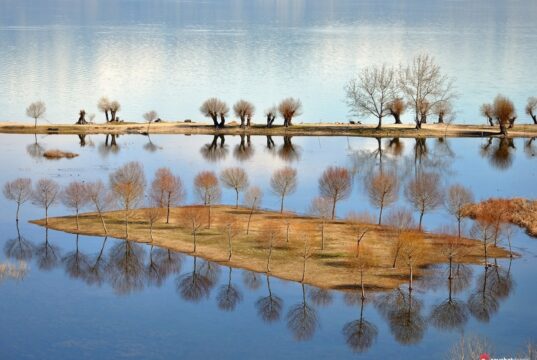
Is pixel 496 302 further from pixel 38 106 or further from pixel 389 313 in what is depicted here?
pixel 38 106

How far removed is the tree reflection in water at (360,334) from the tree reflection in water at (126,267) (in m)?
14.5

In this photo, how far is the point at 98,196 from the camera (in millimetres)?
74188

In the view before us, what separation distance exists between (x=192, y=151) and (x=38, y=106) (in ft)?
80.7

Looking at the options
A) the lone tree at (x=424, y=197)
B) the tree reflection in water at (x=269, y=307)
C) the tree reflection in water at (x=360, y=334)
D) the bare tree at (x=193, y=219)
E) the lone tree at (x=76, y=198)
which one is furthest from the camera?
the lone tree at (x=76, y=198)

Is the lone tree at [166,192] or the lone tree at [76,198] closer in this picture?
the lone tree at [76,198]

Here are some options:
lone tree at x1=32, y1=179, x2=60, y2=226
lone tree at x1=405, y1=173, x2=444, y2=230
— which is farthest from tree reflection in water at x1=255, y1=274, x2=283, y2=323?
lone tree at x1=32, y1=179, x2=60, y2=226

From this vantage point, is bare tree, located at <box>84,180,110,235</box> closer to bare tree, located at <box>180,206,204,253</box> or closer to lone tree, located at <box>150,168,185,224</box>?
lone tree, located at <box>150,168,185,224</box>

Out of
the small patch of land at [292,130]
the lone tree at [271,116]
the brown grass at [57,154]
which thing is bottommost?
the brown grass at [57,154]

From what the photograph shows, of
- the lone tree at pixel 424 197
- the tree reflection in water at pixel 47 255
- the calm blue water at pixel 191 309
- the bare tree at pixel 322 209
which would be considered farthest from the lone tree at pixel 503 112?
the tree reflection in water at pixel 47 255

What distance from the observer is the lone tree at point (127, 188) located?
233 feet

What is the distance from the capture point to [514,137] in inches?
4323

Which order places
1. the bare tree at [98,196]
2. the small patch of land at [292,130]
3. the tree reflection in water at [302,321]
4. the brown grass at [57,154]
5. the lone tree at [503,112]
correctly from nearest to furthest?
the tree reflection in water at [302,321], the bare tree at [98,196], the brown grass at [57,154], the lone tree at [503,112], the small patch of land at [292,130]

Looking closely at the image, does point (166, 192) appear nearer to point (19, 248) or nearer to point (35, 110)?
point (19, 248)

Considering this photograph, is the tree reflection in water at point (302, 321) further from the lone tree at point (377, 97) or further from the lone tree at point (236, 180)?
the lone tree at point (377, 97)
